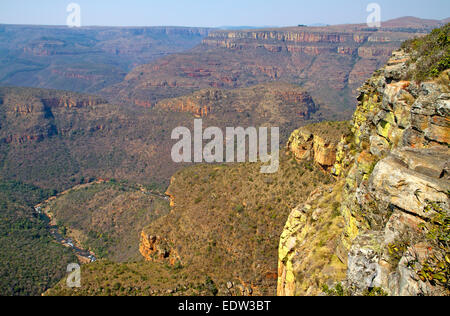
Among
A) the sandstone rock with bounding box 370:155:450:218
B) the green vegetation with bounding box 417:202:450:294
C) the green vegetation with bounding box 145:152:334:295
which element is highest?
the sandstone rock with bounding box 370:155:450:218

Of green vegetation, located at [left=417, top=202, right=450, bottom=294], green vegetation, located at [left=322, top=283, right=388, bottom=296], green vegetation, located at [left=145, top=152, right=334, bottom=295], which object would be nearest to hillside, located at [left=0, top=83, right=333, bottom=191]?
green vegetation, located at [left=145, top=152, right=334, bottom=295]

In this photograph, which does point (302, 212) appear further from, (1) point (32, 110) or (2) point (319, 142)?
(1) point (32, 110)

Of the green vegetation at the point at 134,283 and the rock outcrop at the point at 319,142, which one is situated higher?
the rock outcrop at the point at 319,142

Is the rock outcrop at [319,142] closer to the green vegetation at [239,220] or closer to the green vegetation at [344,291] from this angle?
the green vegetation at [239,220]

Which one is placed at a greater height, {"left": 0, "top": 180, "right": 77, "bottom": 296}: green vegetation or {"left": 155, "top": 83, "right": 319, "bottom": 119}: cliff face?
{"left": 155, "top": 83, "right": 319, "bottom": 119}: cliff face

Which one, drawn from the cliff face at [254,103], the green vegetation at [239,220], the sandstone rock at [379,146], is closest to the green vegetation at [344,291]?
the sandstone rock at [379,146]

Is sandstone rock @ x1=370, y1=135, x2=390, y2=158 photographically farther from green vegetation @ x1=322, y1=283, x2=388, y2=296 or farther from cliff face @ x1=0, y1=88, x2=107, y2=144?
cliff face @ x1=0, y1=88, x2=107, y2=144
